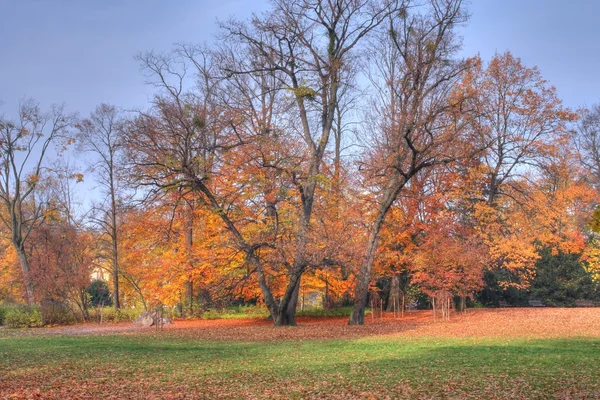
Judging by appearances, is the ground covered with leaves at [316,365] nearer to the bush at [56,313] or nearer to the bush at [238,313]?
the bush at [56,313]

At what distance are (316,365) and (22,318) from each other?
18.6 m

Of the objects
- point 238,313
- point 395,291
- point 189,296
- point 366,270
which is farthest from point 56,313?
point 395,291

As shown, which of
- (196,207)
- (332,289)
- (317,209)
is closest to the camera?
(196,207)

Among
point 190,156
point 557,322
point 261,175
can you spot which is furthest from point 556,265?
point 190,156

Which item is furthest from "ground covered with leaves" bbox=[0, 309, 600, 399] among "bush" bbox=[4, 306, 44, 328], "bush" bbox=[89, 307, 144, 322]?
"bush" bbox=[89, 307, 144, 322]

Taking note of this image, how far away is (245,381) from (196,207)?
14816 millimetres

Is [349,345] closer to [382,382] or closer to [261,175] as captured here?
[382,382]

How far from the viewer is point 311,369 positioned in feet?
34.1

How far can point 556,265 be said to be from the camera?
106ft

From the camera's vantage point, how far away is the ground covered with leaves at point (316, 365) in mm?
8086

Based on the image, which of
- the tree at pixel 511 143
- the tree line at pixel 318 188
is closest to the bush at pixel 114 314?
the tree line at pixel 318 188

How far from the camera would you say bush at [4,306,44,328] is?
24109 mm

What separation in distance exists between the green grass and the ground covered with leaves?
0.02 m

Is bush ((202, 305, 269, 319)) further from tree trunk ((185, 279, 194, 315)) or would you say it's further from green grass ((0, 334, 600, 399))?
green grass ((0, 334, 600, 399))
